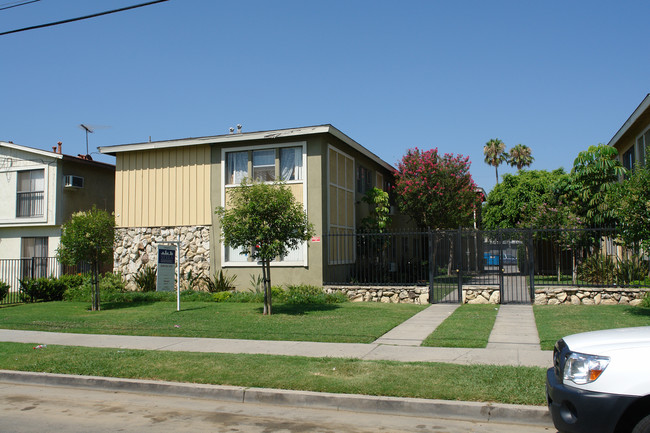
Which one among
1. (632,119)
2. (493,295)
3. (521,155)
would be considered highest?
(521,155)

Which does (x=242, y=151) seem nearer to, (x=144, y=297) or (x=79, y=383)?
(x=144, y=297)

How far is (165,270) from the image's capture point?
16266 mm

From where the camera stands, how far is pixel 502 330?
1172 cm

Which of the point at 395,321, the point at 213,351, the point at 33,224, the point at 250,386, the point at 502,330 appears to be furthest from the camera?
the point at 33,224

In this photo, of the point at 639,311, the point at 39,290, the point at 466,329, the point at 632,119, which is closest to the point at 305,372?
the point at 466,329

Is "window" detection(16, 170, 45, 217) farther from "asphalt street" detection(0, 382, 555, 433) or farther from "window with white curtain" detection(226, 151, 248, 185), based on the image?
"asphalt street" detection(0, 382, 555, 433)

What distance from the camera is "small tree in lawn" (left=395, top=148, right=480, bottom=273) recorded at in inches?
958

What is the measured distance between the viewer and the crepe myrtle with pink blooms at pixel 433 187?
24328 mm

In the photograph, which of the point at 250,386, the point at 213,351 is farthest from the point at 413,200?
the point at 250,386

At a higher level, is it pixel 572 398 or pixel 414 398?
pixel 572 398

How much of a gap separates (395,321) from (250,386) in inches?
246

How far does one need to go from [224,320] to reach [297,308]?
107 inches

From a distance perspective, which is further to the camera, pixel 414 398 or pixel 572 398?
pixel 414 398

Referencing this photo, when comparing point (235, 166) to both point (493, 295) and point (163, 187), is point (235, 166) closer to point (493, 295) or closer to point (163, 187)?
point (163, 187)
